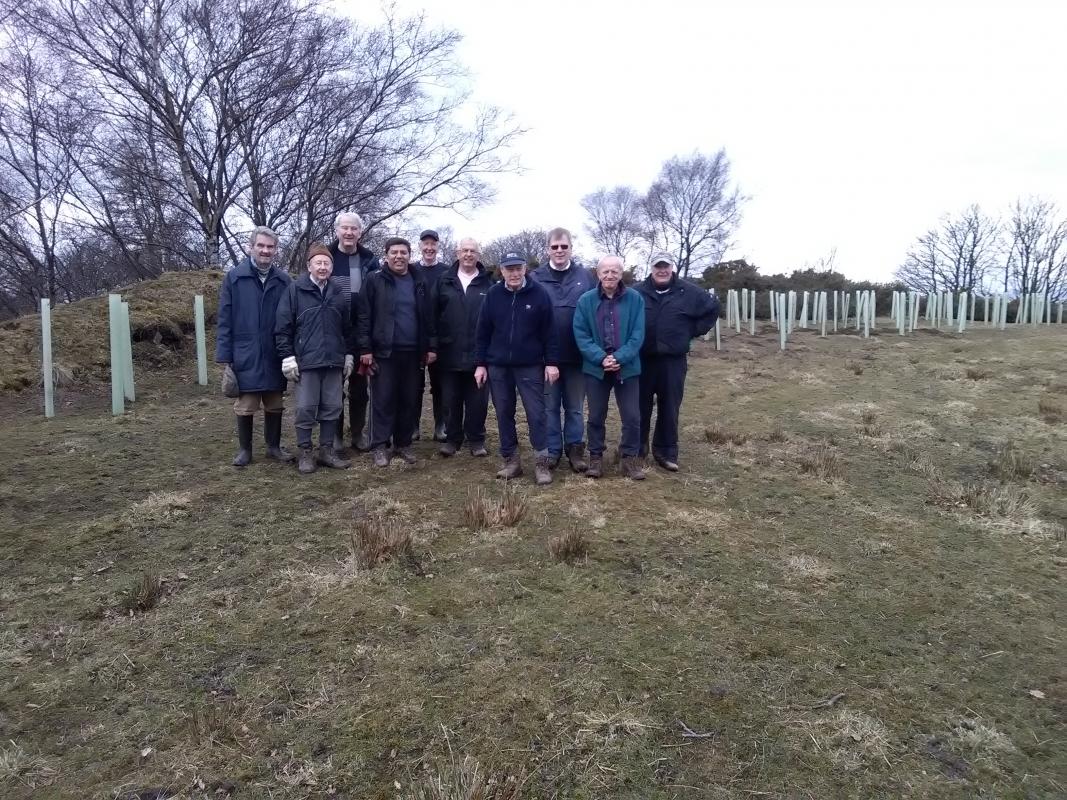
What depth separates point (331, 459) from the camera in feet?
17.7

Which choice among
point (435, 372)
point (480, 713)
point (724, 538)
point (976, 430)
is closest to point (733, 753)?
point (480, 713)

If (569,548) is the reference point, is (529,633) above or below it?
below

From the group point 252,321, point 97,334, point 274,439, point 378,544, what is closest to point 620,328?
point 378,544

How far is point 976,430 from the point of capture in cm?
750

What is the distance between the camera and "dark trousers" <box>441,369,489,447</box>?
19.1 ft

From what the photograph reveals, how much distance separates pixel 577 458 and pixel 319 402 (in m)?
2.17

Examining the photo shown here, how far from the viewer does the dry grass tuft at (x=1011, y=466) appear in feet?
18.5

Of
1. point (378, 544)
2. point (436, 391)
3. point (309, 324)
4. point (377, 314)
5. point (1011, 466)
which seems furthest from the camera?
point (436, 391)

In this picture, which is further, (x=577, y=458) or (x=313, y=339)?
(x=577, y=458)

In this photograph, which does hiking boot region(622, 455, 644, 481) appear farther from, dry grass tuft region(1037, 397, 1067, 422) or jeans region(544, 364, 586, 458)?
dry grass tuft region(1037, 397, 1067, 422)

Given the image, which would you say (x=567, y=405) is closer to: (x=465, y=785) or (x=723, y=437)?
(x=723, y=437)

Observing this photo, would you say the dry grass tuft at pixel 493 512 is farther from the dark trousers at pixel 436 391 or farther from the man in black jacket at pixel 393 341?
the dark trousers at pixel 436 391

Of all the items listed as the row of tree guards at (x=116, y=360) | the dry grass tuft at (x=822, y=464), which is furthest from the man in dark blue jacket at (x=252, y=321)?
the dry grass tuft at (x=822, y=464)

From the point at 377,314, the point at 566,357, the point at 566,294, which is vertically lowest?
the point at 566,357
